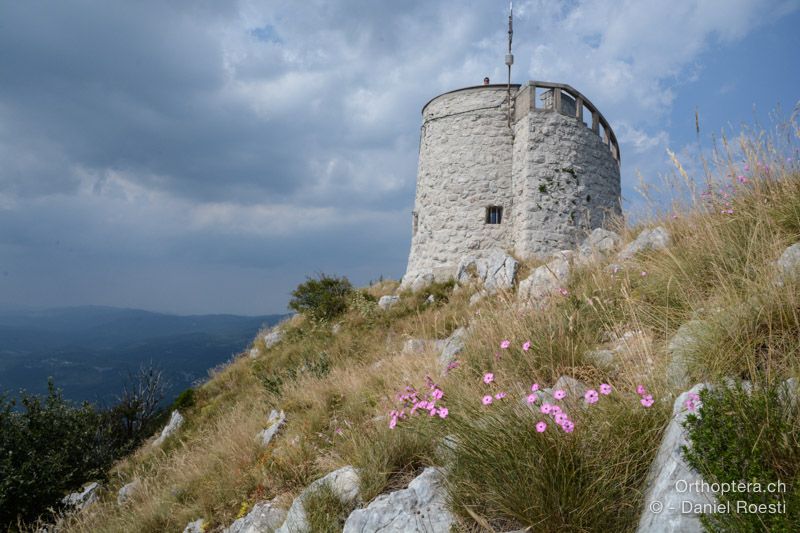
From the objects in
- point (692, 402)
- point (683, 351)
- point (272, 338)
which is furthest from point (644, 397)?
point (272, 338)

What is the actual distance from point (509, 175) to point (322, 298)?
8.56 metres

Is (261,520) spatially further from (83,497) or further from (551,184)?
(551,184)

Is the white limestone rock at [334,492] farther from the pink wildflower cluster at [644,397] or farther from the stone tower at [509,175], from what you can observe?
the stone tower at [509,175]

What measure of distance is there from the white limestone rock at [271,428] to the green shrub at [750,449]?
520 cm

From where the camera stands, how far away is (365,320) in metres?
13.8

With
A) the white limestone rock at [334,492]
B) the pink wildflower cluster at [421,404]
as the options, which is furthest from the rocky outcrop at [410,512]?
the pink wildflower cluster at [421,404]

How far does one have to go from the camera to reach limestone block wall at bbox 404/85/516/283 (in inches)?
608

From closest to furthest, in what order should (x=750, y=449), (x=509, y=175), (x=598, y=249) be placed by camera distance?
(x=750, y=449), (x=598, y=249), (x=509, y=175)

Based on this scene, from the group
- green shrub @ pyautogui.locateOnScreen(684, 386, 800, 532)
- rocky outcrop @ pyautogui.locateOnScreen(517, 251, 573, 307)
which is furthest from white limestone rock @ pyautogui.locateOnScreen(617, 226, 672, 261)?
green shrub @ pyautogui.locateOnScreen(684, 386, 800, 532)

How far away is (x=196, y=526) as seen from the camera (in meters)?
4.75

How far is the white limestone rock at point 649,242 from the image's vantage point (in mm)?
6105

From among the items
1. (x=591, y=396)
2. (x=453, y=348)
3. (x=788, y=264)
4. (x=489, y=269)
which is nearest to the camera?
(x=591, y=396)

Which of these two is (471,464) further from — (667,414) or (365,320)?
(365,320)

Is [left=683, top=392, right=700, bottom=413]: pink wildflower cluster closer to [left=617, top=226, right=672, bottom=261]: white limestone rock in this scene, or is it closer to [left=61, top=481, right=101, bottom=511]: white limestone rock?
[left=617, top=226, right=672, bottom=261]: white limestone rock
